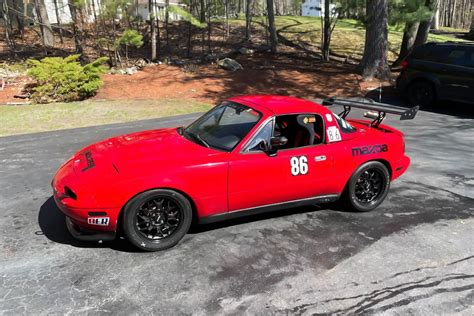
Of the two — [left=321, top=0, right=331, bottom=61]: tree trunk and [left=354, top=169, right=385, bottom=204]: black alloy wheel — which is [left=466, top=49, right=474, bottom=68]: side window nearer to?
[left=354, top=169, right=385, bottom=204]: black alloy wheel

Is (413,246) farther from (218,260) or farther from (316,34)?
(316,34)

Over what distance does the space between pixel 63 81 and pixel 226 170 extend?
12424 millimetres

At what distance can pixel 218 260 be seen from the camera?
4094 mm

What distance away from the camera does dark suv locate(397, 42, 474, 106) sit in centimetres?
1186

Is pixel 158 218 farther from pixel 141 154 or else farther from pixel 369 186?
pixel 369 186

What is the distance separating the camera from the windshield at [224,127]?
4.66 meters

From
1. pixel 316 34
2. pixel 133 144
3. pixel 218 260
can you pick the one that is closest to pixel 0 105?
pixel 133 144

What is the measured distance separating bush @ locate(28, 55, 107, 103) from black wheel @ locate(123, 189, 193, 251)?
1173 centimetres

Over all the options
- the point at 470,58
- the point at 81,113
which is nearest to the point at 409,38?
the point at 470,58

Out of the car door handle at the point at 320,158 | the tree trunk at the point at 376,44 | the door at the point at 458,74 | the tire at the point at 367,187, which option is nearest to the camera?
the car door handle at the point at 320,158

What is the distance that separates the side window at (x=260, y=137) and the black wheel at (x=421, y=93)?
985 cm

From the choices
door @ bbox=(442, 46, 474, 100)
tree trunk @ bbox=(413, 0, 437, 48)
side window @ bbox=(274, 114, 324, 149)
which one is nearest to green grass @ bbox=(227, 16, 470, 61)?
tree trunk @ bbox=(413, 0, 437, 48)

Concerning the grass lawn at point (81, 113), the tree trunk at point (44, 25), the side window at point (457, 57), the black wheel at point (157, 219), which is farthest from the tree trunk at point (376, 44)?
the tree trunk at point (44, 25)

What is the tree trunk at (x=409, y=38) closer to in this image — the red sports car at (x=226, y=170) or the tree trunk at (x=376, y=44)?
the tree trunk at (x=376, y=44)
